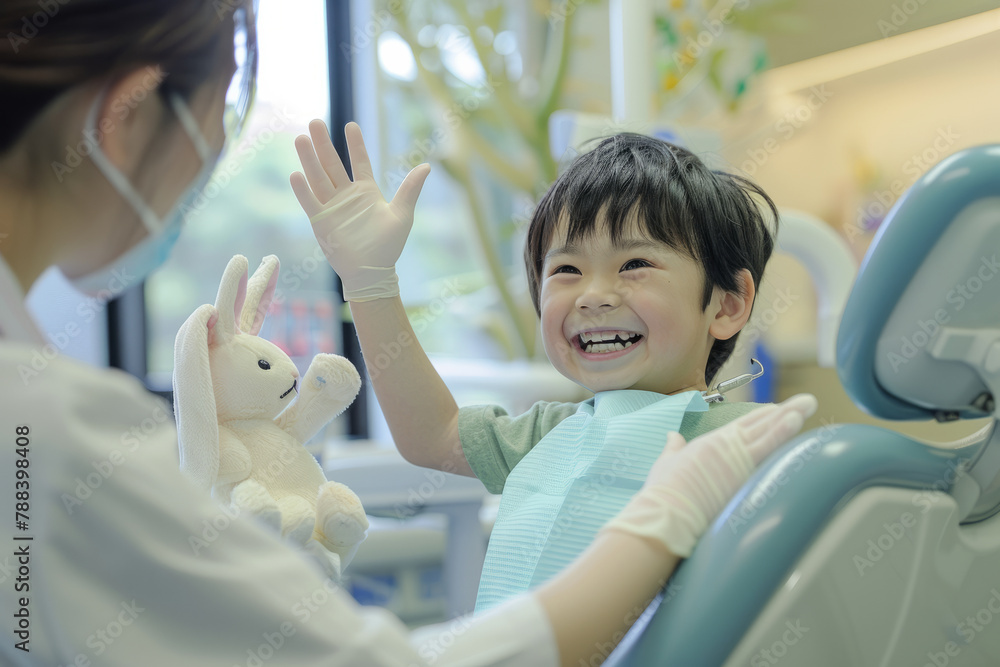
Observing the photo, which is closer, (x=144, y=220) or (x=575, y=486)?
(x=144, y=220)

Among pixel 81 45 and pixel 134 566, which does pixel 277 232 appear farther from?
pixel 134 566

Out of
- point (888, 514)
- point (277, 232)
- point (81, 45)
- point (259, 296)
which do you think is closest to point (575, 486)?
point (888, 514)

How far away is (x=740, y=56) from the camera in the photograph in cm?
234

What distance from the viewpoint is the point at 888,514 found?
2.15 feet

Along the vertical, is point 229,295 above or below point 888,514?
above

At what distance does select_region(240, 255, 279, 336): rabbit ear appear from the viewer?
0.91m

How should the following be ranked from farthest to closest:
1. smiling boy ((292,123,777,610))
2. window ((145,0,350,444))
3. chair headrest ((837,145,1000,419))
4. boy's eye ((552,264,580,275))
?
window ((145,0,350,444)), boy's eye ((552,264,580,275)), smiling boy ((292,123,777,610)), chair headrest ((837,145,1000,419))

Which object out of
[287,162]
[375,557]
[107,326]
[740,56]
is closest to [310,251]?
[287,162]

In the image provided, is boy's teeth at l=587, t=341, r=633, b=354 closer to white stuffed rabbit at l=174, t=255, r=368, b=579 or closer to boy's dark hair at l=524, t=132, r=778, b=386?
boy's dark hair at l=524, t=132, r=778, b=386

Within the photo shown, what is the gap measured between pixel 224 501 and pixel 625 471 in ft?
1.36

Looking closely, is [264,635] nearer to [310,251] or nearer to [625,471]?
[625,471]

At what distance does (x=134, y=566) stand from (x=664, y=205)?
68 cm

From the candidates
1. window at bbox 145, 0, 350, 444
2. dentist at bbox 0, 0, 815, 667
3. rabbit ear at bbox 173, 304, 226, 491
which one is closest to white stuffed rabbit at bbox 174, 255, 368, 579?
rabbit ear at bbox 173, 304, 226, 491

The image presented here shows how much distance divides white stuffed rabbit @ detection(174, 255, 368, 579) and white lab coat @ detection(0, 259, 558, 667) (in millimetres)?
169
